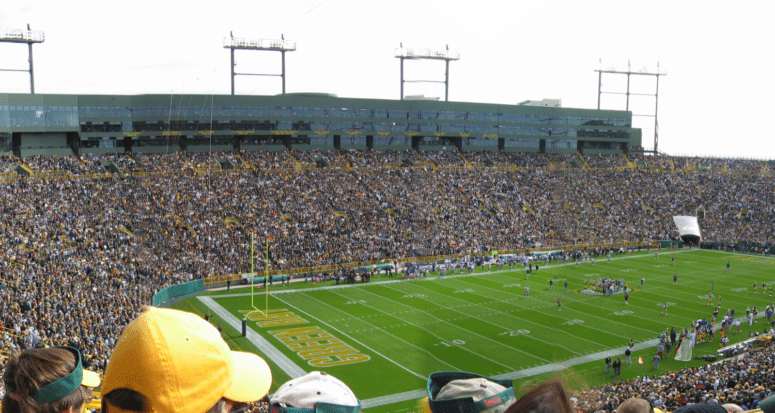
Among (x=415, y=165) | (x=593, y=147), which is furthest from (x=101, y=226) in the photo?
(x=593, y=147)

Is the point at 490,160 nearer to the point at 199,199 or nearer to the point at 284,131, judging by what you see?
the point at 284,131

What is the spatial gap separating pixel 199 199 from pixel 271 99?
52.4 feet

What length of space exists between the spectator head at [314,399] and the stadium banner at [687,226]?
5597 cm

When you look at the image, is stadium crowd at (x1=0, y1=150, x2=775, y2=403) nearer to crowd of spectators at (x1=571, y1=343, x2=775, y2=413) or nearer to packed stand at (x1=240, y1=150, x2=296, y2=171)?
packed stand at (x1=240, y1=150, x2=296, y2=171)

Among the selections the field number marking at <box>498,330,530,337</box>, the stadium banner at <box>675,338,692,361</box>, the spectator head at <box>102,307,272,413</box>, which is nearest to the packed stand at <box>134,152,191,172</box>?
the field number marking at <box>498,330,530,337</box>

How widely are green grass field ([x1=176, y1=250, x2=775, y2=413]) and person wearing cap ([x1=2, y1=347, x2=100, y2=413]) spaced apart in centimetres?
1570

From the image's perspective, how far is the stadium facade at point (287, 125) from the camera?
1799 inches

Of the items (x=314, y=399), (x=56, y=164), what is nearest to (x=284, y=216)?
(x=56, y=164)

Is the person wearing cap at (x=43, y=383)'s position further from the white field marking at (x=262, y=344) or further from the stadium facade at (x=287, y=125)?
the stadium facade at (x=287, y=125)

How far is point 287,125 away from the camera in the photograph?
5372cm

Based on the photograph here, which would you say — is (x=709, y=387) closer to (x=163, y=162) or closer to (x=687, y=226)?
(x=163, y=162)

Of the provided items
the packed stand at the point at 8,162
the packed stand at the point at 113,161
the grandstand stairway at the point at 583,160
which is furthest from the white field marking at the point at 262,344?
the grandstand stairway at the point at 583,160

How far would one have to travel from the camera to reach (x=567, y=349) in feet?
74.9

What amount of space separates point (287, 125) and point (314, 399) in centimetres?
5234
